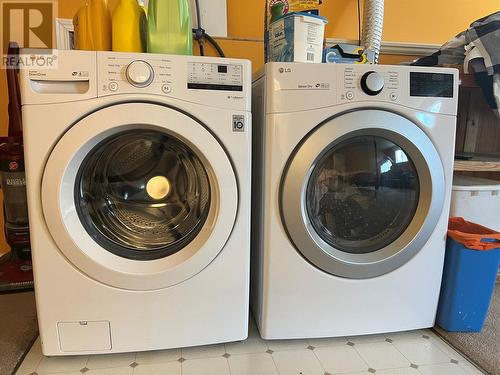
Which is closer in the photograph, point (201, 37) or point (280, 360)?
point (280, 360)

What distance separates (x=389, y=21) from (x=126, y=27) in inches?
53.0

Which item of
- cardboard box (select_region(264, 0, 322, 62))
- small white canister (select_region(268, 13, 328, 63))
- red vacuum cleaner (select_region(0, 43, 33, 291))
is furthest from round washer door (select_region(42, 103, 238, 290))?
red vacuum cleaner (select_region(0, 43, 33, 291))

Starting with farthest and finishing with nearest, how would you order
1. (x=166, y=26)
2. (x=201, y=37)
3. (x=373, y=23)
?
(x=201, y=37), (x=373, y=23), (x=166, y=26)

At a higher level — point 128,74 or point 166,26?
point 166,26

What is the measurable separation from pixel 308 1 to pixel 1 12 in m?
1.35

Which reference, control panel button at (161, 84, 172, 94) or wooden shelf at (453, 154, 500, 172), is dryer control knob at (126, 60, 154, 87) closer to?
control panel button at (161, 84, 172, 94)

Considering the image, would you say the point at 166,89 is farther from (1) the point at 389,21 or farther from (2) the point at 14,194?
(1) the point at 389,21

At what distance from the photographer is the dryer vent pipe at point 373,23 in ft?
4.63

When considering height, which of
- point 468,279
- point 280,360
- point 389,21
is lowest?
point 280,360

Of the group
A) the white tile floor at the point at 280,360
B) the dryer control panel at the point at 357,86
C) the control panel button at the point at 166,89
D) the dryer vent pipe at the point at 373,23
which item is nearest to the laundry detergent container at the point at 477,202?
the dryer control panel at the point at 357,86

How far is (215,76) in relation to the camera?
0.91 meters

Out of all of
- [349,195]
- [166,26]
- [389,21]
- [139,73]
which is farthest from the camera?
[389,21]

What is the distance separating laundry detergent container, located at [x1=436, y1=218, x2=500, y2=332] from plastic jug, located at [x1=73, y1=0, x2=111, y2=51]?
1.21 meters

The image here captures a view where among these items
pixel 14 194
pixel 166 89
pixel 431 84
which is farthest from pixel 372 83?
pixel 14 194
